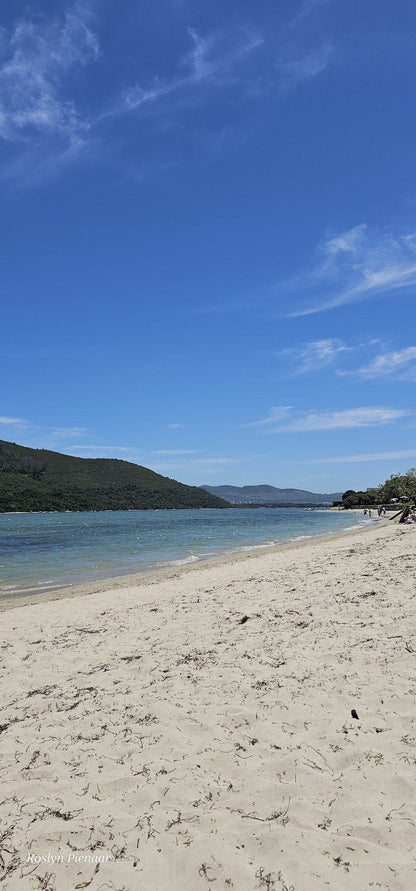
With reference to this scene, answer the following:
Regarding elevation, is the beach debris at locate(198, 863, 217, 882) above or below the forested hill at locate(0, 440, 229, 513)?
below

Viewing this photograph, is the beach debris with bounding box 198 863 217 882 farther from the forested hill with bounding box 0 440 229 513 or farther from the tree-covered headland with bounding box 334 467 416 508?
the forested hill with bounding box 0 440 229 513

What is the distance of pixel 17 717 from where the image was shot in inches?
202

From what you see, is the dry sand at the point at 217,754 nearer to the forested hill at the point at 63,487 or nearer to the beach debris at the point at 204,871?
the beach debris at the point at 204,871

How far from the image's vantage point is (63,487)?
15700 centimetres

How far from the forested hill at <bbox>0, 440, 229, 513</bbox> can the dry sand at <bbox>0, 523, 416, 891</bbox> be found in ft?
398

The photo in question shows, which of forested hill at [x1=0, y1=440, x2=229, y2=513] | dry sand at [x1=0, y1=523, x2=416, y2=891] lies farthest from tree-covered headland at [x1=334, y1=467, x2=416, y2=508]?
dry sand at [x1=0, y1=523, x2=416, y2=891]

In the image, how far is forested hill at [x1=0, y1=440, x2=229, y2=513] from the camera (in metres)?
132

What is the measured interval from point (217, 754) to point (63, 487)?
161 meters

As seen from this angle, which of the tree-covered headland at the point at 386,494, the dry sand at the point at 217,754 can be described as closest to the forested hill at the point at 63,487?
the tree-covered headland at the point at 386,494

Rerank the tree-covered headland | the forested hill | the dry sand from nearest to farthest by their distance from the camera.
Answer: the dry sand, the tree-covered headland, the forested hill

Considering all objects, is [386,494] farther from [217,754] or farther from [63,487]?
[217,754]

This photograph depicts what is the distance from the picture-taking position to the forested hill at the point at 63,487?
434ft

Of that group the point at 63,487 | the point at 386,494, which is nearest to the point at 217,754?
the point at 386,494

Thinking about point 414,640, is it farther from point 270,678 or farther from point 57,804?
point 57,804
